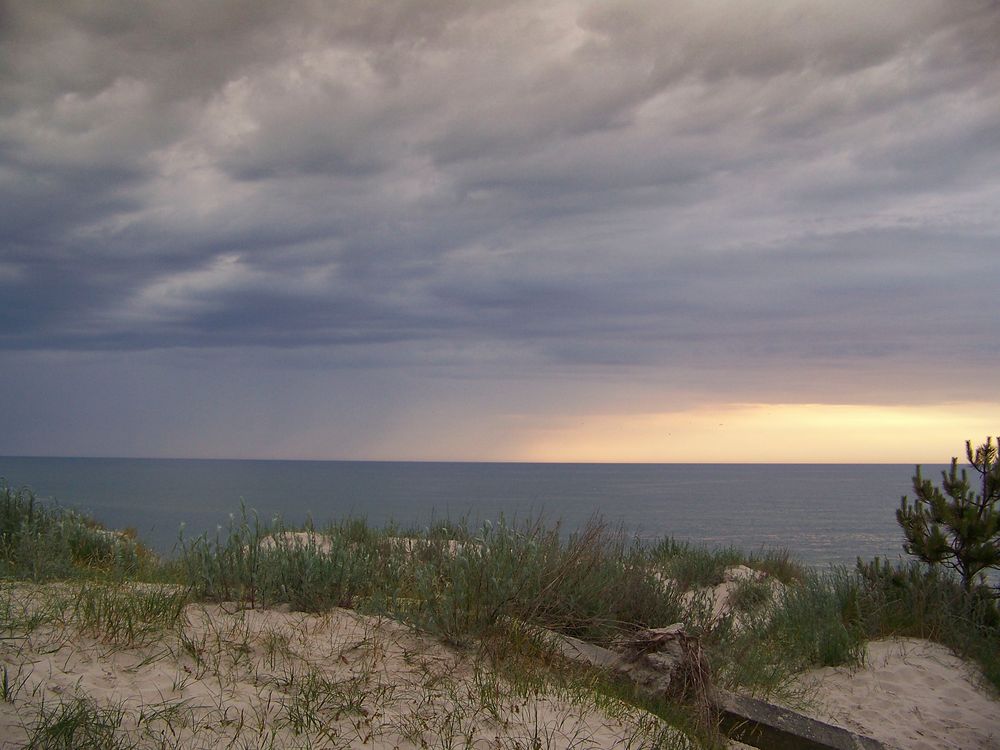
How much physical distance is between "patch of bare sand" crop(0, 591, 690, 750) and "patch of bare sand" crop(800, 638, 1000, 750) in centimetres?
328

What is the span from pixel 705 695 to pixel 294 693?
3.07 metres

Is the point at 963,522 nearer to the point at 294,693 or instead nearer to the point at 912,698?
the point at 912,698

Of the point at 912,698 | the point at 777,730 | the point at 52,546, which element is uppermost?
the point at 52,546

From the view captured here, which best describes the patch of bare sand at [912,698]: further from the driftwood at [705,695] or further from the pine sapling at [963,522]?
the pine sapling at [963,522]

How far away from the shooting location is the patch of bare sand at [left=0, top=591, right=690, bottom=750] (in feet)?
13.8

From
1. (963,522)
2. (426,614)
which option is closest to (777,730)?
(426,614)

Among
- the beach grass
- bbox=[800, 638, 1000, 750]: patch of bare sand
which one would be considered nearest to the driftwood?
the beach grass

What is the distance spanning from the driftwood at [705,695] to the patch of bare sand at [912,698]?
1253 millimetres

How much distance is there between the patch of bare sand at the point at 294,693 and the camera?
4.21m

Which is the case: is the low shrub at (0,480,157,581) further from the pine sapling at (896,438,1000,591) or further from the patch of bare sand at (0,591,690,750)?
the pine sapling at (896,438,1000,591)

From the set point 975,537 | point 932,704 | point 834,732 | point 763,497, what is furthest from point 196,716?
point 763,497

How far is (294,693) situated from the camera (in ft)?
15.3

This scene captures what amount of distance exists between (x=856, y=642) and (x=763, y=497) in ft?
303

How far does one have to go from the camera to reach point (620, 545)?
8.70m
